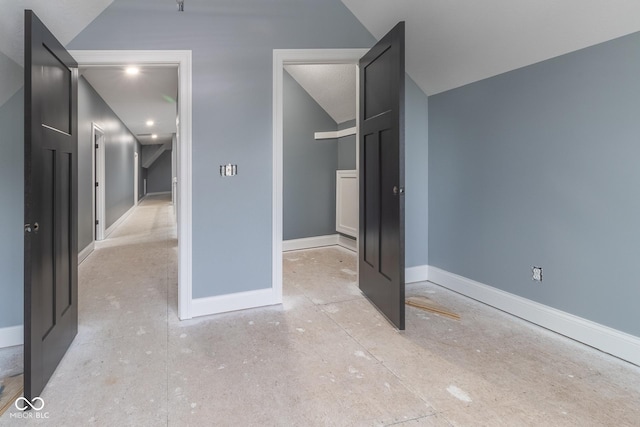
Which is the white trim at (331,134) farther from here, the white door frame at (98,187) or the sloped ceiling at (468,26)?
the white door frame at (98,187)

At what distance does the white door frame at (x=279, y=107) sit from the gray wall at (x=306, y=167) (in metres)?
1.96

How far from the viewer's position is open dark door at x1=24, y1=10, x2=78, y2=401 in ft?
5.15

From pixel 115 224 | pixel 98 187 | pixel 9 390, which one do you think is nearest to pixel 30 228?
pixel 9 390

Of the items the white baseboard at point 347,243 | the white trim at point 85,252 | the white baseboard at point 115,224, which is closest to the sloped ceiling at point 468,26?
the white baseboard at point 347,243

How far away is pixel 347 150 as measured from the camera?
4.82 m

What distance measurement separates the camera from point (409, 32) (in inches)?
109

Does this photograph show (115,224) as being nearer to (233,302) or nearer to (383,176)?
(233,302)

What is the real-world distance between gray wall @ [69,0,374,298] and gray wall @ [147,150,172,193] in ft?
53.3

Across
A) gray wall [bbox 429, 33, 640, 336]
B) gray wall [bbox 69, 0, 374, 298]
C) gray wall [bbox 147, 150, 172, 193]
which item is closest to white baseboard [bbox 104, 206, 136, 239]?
gray wall [bbox 69, 0, 374, 298]

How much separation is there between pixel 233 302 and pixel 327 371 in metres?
1.13

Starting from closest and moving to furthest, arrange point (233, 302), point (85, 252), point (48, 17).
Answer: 1. point (48, 17)
2. point (233, 302)
3. point (85, 252)

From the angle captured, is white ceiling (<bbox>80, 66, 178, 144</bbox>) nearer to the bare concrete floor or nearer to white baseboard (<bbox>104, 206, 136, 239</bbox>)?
white baseboard (<bbox>104, 206, 136, 239</bbox>)

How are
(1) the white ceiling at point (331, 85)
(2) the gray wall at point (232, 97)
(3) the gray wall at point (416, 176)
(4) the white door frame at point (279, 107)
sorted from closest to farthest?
(2) the gray wall at point (232, 97) → (4) the white door frame at point (279, 107) → (3) the gray wall at point (416, 176) → (1) the white ceiling at point (331, 85)

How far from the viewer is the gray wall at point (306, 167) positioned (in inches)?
188
